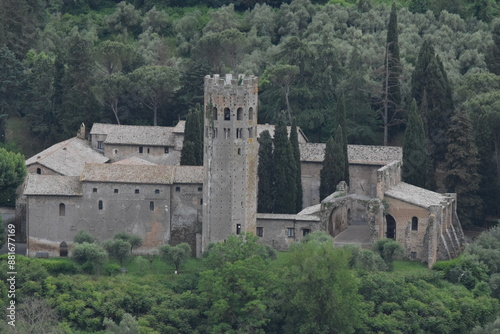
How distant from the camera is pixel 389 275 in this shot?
83.3 m

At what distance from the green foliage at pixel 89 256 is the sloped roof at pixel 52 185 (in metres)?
3.63

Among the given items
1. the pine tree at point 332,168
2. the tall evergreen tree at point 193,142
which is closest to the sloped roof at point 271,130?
the tall evergreen tree at point 193,142

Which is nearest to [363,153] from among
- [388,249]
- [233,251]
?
[388,249]

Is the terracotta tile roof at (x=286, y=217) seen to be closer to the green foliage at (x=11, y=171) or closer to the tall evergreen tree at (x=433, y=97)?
the tall evergreen tree at (x=433, y=97)

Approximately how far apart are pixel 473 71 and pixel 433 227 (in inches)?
800

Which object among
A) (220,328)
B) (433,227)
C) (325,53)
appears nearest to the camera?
(220,328)

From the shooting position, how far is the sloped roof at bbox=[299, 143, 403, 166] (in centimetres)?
9262

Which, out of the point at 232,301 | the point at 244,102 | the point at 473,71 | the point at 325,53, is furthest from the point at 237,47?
the point at 232,301

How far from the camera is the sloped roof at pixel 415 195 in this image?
8644 centimetres

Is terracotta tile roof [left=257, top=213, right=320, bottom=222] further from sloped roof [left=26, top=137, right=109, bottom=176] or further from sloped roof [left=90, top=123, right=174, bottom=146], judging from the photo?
sloped roof [left=90, top=123, right=174, bottom=146]

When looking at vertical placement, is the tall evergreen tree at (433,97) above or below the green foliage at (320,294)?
above

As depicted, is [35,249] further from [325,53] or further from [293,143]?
[325,53]

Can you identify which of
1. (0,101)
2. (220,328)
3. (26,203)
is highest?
(0,101)

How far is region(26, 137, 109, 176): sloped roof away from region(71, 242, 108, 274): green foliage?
27.1 ft
